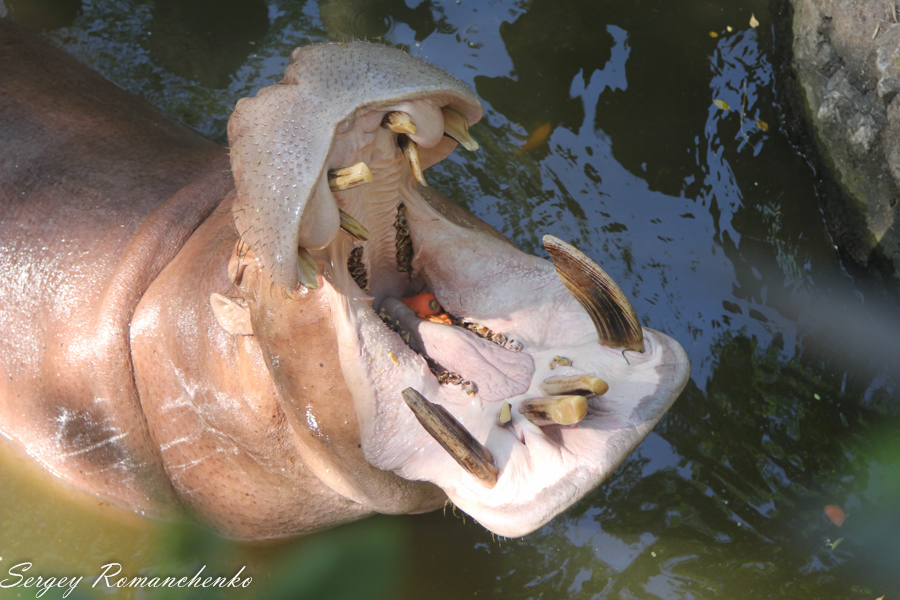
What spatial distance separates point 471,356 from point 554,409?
1.59 ft

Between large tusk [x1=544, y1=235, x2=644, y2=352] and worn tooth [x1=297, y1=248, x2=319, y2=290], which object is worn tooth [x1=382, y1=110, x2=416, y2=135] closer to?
worn tooth [x1=297, y1=248, x2=319, y2=290]

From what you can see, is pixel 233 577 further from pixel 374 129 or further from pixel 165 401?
pixel 374 129

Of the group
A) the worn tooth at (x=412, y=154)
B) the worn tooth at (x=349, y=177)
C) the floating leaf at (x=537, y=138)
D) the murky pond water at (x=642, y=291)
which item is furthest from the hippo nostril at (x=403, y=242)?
the floating leaf at (x=537, y=138)

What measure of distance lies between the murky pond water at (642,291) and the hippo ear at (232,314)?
1518mm

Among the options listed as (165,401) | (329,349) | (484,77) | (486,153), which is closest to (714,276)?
(486,153)

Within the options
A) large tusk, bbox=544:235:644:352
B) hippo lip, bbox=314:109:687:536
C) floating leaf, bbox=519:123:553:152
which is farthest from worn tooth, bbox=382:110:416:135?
floating leaf, bbox=519:123:553:152

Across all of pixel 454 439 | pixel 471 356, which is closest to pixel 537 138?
pixel 471 356

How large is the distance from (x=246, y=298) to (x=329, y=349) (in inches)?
13.7

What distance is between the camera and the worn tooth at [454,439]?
2.38m

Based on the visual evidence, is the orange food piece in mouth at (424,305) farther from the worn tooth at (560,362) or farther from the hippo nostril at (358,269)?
the worn tooth at (560,362)

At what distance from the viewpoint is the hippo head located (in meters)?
2.13

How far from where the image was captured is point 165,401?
334cm

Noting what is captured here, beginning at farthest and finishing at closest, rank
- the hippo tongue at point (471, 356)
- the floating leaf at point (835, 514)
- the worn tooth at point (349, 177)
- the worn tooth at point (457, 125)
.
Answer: the floating leaf at point (835, 514) → the hippo tongue at point (471, 356) → the worn tooth at point (457, 125) → the worn tooth at point (349, 177)

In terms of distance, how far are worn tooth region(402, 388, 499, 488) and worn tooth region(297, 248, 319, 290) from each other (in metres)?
0.46
